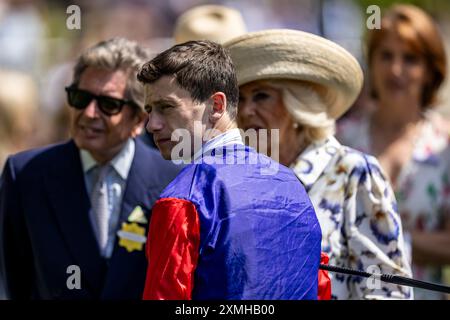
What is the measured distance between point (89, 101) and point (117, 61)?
0.22 meters

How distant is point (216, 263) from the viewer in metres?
3.15

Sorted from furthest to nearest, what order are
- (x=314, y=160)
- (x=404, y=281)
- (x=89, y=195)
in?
(x=89, y=195) < (x=314, y=160) < (x=404, y=281)

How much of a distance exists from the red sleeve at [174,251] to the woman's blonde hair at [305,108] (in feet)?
5.01

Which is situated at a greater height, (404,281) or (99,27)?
(99,27)

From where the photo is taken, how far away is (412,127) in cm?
605

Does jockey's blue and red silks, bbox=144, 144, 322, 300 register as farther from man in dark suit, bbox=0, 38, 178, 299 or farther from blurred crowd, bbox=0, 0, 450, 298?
blurred crowd, bbox=0, 0, 450, 298

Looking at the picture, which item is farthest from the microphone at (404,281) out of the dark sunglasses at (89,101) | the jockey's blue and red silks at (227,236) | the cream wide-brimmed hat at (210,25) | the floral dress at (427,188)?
the cream wide-brimmed hat at (210,25)

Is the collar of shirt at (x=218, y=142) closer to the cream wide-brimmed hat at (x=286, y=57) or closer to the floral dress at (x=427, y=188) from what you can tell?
the cream wide-brimmed hat at (x=286, y=57)

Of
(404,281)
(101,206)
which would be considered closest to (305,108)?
(101,206)

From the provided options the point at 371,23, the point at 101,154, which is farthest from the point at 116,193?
the point at 371,23

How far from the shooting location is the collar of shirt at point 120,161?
16.0ft

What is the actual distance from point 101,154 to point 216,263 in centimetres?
181

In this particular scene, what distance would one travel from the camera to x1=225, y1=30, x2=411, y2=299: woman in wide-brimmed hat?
14.2 feet

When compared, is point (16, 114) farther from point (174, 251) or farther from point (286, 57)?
point (174, 251)
